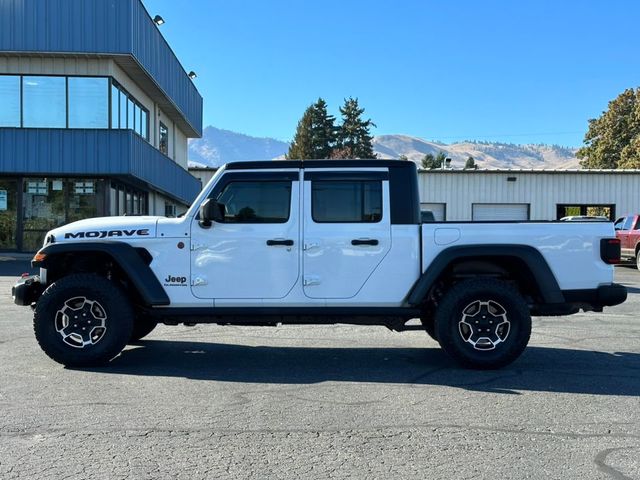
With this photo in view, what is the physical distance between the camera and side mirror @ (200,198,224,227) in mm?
6078

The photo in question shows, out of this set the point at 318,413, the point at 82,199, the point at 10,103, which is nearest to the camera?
the point at 318,413

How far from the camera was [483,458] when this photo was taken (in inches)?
154

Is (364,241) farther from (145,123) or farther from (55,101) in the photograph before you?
(145,123)

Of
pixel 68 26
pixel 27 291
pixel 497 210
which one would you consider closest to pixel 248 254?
pixel 27 291

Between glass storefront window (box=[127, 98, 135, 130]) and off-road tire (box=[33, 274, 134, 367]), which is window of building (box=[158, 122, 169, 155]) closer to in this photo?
glass storefront window (box=[127, 98, 135, 130])

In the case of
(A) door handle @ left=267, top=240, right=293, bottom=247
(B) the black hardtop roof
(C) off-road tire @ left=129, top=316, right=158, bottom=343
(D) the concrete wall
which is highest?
(D) the concrete wall

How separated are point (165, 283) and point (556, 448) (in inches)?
154

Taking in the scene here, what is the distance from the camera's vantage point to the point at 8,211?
66.5ft

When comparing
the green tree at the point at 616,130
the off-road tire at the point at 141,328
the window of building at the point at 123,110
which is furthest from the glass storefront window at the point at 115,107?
the green tree at the point at 616,130

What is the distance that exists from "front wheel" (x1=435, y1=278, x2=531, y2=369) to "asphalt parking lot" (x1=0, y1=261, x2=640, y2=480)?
0.68 ft

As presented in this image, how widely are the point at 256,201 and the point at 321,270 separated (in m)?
0.98

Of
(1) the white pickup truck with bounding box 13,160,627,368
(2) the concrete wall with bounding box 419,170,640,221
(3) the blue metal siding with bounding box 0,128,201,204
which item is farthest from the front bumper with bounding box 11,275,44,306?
(2) the concrete wall with bounding box 419,170,640,221

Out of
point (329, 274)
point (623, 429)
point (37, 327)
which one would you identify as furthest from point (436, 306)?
point (37, 327)

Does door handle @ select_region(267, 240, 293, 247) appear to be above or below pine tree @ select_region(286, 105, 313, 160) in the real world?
below
